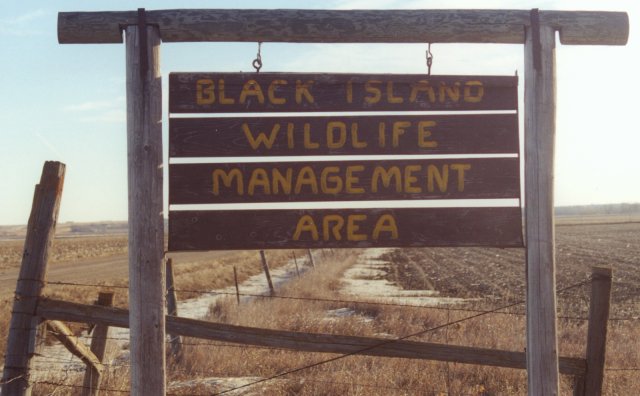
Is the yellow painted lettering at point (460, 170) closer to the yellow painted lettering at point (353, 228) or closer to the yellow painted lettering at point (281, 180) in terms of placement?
the yellow painted lettering at point (353, 228)

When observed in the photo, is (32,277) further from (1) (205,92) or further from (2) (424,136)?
(2) (424,136)

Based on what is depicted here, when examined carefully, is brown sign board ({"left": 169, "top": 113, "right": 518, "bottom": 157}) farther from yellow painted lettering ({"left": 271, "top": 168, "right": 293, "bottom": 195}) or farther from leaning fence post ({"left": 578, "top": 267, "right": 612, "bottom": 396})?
leaning fence post ({"left": 578, "top": 267, "right": 612, "bottom": 396})

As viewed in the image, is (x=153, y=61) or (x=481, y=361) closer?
(x=153, y=61)

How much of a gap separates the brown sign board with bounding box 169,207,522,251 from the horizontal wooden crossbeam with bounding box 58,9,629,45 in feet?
3.83

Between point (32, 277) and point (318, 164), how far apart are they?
2314mm

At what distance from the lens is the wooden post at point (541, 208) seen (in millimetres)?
4055

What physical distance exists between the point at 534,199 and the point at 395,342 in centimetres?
141

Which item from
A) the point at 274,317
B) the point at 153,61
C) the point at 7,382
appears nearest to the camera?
the point at 153,61

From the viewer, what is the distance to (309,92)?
409 cm

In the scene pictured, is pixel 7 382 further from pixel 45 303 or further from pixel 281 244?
pixel 281 244

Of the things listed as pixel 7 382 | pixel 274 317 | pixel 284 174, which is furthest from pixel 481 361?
pixel 274 317

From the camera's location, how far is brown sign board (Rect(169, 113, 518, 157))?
4062mm

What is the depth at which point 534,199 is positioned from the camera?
160 inches

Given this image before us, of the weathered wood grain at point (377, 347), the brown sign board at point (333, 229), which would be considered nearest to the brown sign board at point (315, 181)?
the brown sign board at point (333, 229)
